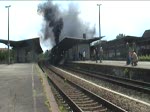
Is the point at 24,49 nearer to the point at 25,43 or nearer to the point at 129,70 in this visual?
the point at 25,43

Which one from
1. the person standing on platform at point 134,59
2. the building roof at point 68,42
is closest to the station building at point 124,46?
the building roof at point 68,42

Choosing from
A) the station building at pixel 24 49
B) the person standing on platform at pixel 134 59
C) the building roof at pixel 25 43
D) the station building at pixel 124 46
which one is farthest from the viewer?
the station building at pixel 24 49

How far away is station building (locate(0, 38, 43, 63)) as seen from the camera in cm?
7300

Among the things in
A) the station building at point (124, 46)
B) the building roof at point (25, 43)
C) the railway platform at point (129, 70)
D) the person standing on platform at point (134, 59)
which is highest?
the building roof at point (25, 43)

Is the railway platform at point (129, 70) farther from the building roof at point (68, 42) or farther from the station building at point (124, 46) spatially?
the building roof at point (68, 42)

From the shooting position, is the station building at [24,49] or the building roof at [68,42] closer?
the building roof at [68,42]

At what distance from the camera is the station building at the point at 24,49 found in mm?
73000

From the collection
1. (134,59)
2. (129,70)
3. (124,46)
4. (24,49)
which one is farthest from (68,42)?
(129,70)

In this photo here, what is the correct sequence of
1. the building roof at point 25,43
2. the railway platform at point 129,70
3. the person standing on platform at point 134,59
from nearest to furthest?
the railway platform at point 129,70 < the person standing on platform at point 134,59 < the building roof at point 25,43

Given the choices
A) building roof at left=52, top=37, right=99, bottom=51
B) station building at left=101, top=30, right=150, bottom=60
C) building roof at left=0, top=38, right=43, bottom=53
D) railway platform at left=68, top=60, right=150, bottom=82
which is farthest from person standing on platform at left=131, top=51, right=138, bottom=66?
building roof at left=0, top=38, right=43, bottom=53

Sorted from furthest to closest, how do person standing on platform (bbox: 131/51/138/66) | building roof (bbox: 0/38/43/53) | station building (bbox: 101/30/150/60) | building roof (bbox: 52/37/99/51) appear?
building roof (bbox: 0/38/43/53) < building roof (bbox: 52/37/99/51) < station building (bbox: 101/30/150/60) < person standing on platform (bbox: 131/51/138/66)

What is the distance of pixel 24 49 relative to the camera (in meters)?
75.2

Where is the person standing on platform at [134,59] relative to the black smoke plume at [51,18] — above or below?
below

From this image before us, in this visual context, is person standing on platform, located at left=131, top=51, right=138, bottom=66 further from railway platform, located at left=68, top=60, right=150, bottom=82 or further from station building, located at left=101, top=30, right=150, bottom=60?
station building, located at left=101, top=30, right=150, bottom=60
